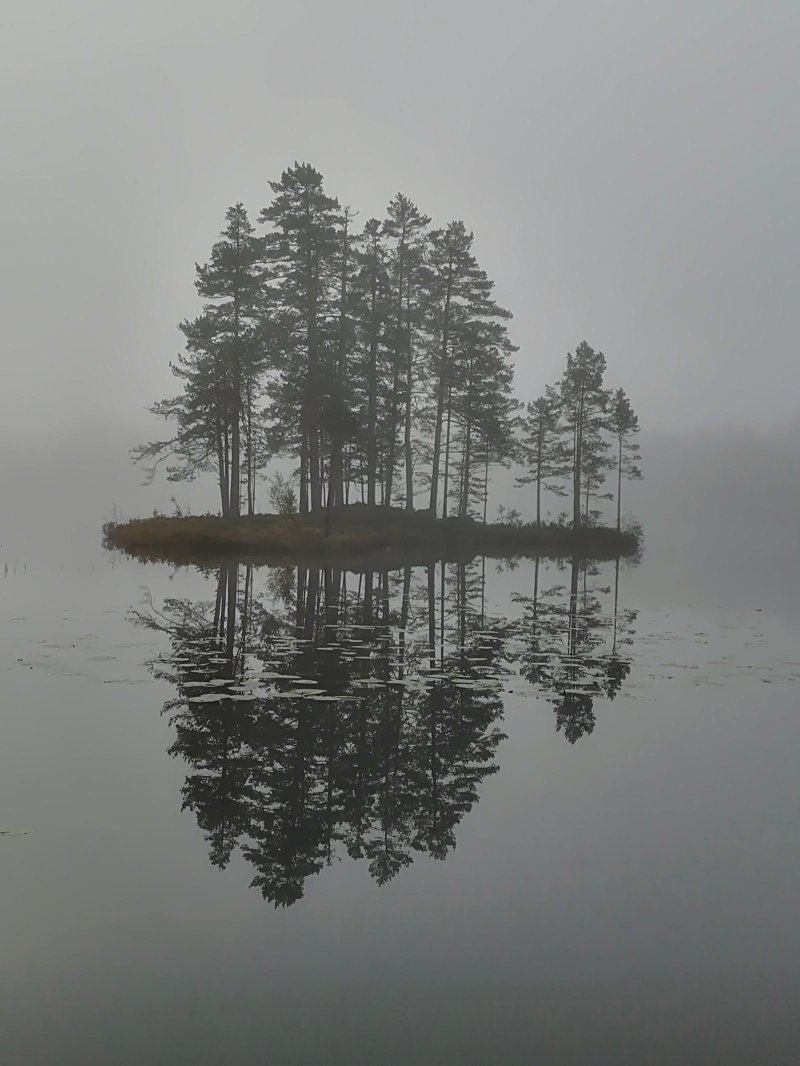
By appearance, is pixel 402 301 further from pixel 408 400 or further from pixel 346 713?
pixel 346 713

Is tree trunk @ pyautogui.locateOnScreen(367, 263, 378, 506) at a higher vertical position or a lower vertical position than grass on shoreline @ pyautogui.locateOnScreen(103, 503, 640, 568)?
higher

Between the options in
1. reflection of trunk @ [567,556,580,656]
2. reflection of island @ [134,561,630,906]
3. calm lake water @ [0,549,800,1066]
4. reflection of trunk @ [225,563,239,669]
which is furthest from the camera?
reflection of trunk @ [567,556,580,656]

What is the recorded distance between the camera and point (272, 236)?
4459 centimetres

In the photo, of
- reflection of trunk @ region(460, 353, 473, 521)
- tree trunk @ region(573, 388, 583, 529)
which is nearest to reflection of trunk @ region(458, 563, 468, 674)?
reflection of trunk @ region(460, 353, 473, 521)

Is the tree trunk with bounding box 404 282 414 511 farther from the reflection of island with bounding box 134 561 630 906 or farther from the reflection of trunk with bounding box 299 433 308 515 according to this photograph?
the reflection of island with bounding box 134 561 630 906

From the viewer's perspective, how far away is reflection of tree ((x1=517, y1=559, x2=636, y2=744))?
10453mm

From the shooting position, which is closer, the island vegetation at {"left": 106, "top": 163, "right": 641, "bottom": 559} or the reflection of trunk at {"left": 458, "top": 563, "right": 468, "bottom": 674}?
the reflection of trunk at {"left": 458, "top": 563, "right": 468, "bottom": 674}

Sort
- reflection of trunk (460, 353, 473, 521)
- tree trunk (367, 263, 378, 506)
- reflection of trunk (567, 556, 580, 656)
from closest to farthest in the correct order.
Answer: reflection of trunk (567, 556, 580, 656) < tree trunk (367, 263, 378, 506) < reflection of trunk (460, 353, 473, 521)

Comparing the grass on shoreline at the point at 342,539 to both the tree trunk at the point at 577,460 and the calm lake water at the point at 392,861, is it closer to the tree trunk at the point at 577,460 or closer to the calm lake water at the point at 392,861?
the tree trunk at the point at 577,460

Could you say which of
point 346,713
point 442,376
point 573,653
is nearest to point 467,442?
point 442,376

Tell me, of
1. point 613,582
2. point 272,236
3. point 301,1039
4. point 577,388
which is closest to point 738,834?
point 301,1039

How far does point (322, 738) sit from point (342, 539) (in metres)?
31.9

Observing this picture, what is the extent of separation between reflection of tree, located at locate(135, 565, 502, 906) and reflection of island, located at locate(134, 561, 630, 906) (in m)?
0.02

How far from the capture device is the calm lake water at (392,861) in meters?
3.80
